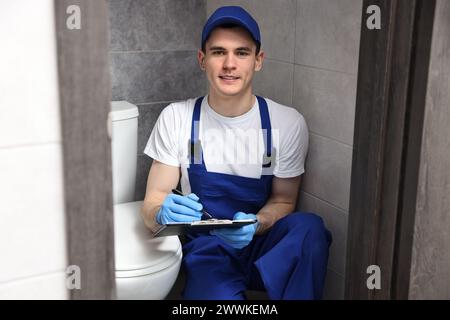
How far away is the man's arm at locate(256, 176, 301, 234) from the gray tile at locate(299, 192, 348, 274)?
71mm

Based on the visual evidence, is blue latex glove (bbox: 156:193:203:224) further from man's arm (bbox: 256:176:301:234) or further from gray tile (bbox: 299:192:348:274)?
gray tile (bbox: 299:192:348:274)

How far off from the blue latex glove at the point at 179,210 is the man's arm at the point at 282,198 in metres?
0.28

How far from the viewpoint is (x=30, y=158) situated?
87 centimetres

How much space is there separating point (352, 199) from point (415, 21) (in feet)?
1.39

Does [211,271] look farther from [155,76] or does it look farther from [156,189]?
[155,76]

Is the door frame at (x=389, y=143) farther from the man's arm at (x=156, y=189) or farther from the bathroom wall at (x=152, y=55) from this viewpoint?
the bathroom wall at (x=152, y=55)

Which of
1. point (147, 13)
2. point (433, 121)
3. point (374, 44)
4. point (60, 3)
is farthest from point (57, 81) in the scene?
point (147, 13)

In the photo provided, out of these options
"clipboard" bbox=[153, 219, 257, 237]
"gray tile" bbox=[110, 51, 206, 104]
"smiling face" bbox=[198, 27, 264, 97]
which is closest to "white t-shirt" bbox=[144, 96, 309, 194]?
"smiling face" bbox=[198, 27, 264, 97]

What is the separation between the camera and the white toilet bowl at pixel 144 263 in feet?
5.25

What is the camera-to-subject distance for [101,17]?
0.83 metres

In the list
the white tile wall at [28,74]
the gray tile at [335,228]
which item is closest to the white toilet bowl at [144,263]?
the gray tile at [335,228]

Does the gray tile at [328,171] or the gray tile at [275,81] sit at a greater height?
the gray tile at [275,81]

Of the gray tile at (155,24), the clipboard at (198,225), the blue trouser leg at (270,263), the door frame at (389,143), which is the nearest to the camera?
the door frame at (389,143)

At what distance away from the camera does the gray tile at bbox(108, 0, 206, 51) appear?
7.53ft
